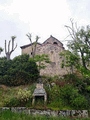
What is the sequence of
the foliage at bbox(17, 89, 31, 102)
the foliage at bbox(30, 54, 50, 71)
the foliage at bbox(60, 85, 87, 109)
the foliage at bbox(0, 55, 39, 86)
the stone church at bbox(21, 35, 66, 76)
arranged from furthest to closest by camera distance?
the stone church at bbox(21, 35, 66, 76) < the foliage at bbox(30, 54, 50, 71) < the foliage at bbox(0, 55, 39, 86) < the foliage at bbox(17, 89, 31, 102) < the foliage at bbox(60, 85, 87, 109)

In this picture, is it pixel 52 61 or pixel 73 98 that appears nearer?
pixel 73 98

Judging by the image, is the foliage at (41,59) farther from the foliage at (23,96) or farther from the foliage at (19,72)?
the foliage at (23,96)

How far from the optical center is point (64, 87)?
19297 millimetres

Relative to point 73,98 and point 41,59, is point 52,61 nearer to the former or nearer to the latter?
point 41,59

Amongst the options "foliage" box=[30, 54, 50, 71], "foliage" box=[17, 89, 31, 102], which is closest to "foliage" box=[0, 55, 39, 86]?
"foliage" box=[30, 54, 50, 71]

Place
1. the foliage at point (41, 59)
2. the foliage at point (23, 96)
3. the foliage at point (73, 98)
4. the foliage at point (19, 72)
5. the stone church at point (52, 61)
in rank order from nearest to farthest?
the foliage at point (73, 98)
the foliage at point (23, 96)
the foliage at point (19, 72)
the foliage at point (41, 59)
the stone church at point (52, 61)

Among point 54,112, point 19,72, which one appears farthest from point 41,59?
point 54,112

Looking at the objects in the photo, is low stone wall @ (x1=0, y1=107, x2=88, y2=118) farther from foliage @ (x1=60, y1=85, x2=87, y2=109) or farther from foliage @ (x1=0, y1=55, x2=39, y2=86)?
foliage @ (x1=0, y1=55, x2=39, y2=86)

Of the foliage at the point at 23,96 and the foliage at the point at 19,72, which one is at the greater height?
the foliage at the point at 19,72

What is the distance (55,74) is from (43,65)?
6.04 feet

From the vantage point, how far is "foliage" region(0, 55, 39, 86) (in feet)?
69.6

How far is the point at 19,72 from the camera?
70.2 ft

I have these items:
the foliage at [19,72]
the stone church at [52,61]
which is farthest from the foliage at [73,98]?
the stone church at [52,61]

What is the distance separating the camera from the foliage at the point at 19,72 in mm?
21219
